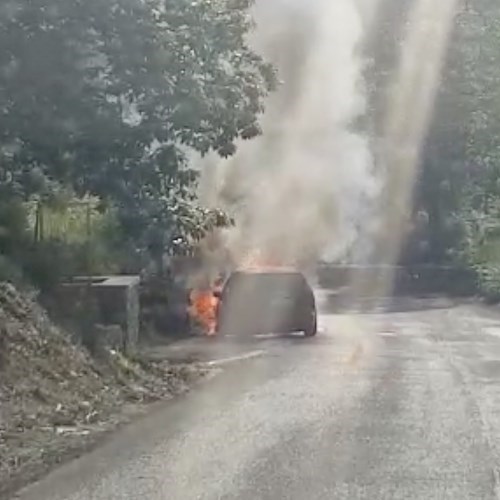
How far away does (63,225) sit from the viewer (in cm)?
2320

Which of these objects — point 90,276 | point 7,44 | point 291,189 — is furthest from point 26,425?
point 291,189

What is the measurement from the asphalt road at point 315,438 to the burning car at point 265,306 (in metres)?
4.91

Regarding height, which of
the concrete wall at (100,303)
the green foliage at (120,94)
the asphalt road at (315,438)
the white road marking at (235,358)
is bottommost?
the white road marking at (235,358)

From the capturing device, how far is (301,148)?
44.3 m

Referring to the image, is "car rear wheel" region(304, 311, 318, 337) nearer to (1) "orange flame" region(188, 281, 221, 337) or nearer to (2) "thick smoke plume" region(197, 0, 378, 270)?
(1) "orange flame" region(188, 281, 221, 337)

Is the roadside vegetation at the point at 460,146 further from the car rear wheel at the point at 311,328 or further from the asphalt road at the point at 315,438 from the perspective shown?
the asphalt road at the point at 315,438

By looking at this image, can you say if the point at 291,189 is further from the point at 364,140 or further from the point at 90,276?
the point at 90,276

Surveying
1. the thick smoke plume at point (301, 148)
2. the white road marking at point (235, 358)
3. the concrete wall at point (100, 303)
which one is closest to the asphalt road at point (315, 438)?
the white road marking at point (235, 358)

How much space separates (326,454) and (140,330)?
43.2 feet

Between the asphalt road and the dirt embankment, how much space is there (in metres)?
0.34

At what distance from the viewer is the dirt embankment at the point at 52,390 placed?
11.4 m

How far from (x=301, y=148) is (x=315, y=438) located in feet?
106

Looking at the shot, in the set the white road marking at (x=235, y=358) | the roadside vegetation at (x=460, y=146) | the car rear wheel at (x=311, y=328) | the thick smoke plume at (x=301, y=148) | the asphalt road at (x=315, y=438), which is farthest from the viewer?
the roadside vegetation at (x=460, y=146)

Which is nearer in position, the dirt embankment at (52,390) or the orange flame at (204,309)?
the dirt embankment at (52,390)
